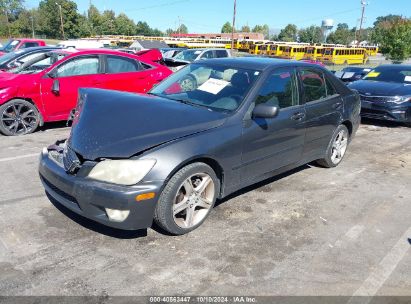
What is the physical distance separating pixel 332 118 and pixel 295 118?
102cm

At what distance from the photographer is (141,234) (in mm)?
3516

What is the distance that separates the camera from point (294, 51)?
41.6 m

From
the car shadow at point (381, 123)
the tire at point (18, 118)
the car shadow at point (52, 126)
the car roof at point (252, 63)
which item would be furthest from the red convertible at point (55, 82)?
the car shadow at point (381, 123)

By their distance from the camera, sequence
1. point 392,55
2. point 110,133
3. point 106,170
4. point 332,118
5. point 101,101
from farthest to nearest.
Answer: point 392,55 → point 332,118 → point 101,101 → point 110,133 → point 106,170

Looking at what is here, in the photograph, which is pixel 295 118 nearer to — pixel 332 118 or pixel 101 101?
pixel 332 118

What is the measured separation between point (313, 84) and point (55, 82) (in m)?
4.40

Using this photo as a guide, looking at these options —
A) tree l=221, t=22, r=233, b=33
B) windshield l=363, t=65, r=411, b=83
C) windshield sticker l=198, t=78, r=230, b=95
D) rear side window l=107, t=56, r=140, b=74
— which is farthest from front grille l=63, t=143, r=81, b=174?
tree l=221, t=22, r=233, b=33

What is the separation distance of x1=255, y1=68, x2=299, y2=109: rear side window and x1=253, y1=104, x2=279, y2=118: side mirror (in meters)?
0.18

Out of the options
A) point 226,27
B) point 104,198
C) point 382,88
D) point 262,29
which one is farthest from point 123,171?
point 262,29

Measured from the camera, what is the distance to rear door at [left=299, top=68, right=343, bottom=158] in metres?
4.71

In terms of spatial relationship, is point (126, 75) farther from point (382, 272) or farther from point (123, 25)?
point (123, 25)

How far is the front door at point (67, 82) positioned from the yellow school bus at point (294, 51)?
36182 mm

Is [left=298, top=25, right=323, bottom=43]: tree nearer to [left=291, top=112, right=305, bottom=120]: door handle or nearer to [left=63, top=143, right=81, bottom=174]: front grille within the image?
[left=291, top=112, right=305, bottom=120]: door handle

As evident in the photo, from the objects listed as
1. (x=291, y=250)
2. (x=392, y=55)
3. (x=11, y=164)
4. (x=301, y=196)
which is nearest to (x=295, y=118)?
(x=301, y=196)
